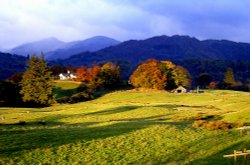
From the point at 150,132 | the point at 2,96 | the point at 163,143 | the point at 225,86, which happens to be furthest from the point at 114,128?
the point at 225,86

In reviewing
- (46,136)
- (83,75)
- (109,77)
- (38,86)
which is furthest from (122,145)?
(83,75)

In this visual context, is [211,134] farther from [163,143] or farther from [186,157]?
[186,157]

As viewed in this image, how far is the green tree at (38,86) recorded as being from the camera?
347ft

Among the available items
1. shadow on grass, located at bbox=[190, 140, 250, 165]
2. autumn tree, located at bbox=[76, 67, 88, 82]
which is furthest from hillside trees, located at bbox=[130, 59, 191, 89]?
shadow on grass, located at bbox=[190, 140, 250, 165]

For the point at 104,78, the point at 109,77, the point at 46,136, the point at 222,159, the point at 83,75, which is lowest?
the point at 222,159

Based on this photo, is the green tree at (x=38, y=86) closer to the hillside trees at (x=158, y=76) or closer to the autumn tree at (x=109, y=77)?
the autumn tree at (x=109, y=77)

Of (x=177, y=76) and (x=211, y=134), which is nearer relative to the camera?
(x=211, y=134)

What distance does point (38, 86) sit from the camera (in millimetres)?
106750

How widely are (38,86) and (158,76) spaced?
1811 inches

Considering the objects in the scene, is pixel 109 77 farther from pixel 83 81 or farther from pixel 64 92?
pixel 64 92

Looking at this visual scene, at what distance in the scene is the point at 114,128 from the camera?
3834 centimetres

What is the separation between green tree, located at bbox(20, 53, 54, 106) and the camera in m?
106

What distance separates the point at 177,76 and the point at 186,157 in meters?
118

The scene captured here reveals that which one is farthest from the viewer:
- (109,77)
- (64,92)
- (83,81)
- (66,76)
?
(66,76)
